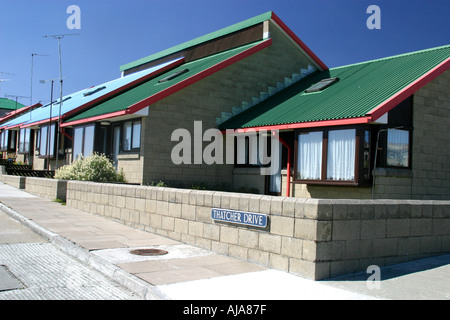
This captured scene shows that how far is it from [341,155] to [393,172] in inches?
66.9

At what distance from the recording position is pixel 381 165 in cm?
1363

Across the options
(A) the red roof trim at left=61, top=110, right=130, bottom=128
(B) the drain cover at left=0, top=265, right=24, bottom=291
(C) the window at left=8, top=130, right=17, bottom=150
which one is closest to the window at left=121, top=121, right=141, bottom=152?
(A) the red roof trim at left=61, top=110, right=130, bottom=128

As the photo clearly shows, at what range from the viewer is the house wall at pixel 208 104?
17.6 meters

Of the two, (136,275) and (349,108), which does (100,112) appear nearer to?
(349,108)

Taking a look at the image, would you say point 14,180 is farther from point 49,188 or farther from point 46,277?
point 46,277

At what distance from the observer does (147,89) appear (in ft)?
67.7

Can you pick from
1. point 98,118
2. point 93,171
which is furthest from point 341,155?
point 98,118

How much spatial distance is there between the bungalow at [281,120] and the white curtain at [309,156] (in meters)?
0.03

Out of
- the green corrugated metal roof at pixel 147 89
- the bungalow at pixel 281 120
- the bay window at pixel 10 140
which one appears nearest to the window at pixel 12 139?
the bay window at pixel 10 140

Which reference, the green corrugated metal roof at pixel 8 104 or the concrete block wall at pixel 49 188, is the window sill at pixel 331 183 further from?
the green corrugated metal roof at pixel 8 104

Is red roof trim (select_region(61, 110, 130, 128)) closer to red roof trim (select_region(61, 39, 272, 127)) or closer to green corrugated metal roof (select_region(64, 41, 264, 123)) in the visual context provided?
red roof trim (select_region(61, 39, 272, 127))

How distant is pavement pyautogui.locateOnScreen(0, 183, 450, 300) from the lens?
613 centimetres
